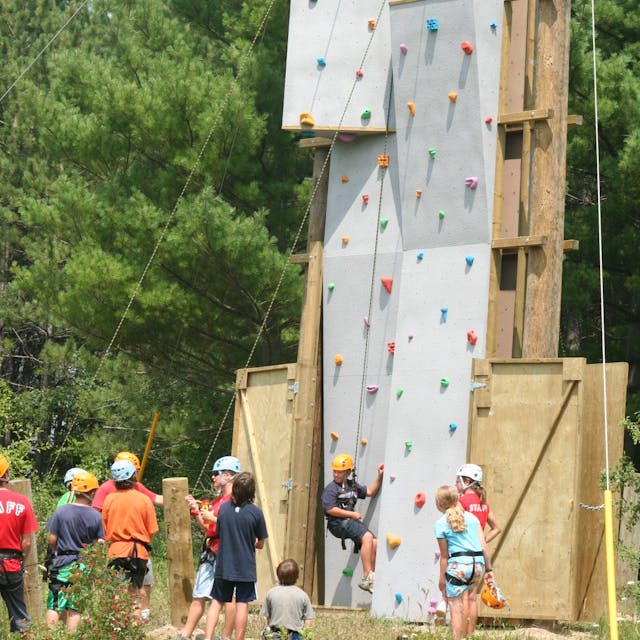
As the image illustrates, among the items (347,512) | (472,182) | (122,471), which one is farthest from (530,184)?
(122,471)

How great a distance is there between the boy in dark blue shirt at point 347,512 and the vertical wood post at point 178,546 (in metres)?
1.81

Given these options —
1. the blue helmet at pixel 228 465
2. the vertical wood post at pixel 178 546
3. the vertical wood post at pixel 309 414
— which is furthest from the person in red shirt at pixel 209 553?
the vertical wood post at pixel 309 414

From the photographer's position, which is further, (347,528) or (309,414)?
(309,414)

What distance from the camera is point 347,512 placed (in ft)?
42.8

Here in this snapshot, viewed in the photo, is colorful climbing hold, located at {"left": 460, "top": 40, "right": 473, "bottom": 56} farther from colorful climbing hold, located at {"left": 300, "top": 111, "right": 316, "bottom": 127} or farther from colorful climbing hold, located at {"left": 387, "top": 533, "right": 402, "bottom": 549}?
colorful climbing hold, located at {"left": 387, "top": 533, "right": 402, "bottom": 549}

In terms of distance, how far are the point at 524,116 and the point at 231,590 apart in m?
5.29

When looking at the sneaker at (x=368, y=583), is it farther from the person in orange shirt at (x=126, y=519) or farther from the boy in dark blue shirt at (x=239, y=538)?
the boy in dark blue shirt at (x=239, y=538)

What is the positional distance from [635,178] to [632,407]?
3000mm

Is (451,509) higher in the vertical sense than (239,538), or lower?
higher

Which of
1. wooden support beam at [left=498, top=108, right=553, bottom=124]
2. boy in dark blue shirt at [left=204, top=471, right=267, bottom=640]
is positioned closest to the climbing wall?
wooden support beam at [left=498, top=108, right=553, bottom=124]


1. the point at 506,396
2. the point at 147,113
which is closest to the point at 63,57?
the point at 147,113

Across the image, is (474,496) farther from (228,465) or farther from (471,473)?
(228,465)

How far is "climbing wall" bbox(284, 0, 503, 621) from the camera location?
12.7 m

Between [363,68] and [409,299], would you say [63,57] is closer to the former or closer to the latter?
[363,68]
